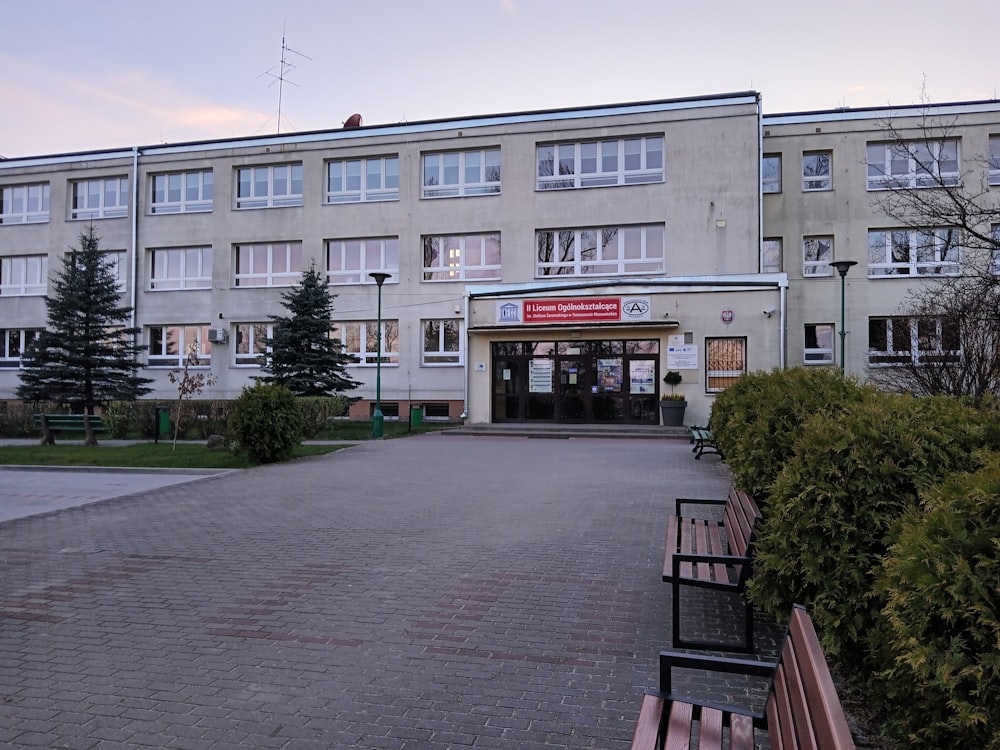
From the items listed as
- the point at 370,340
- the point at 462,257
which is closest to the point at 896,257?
the point at 462,257

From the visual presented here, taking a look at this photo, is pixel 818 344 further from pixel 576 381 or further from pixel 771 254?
pixel 576 381

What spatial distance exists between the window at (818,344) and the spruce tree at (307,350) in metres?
17.6

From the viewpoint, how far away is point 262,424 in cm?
1419

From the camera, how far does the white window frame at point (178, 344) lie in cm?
3188

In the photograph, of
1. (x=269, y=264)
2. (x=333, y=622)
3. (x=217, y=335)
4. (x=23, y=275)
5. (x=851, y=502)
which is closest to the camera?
(x=851, y=502)

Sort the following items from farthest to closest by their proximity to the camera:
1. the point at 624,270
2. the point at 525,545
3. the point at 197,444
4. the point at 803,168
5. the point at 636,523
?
the point at 803,168, the point at 624,270, the point at 197,444, the point at 636,523, the point at 525,545

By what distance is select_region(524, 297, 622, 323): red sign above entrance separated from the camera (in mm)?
24766

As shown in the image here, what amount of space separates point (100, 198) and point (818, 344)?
32586 mm

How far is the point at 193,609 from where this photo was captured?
535 cm

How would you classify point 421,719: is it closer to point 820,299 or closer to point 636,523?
Answer: point 636,523

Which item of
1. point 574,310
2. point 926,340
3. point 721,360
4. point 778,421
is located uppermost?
point 574,310

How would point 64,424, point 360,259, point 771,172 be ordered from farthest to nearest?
point 360,259 → point 771,172 → point 64,424

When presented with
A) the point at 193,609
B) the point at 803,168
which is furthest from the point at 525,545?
the point at 803,168

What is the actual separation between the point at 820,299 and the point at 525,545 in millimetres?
24799
